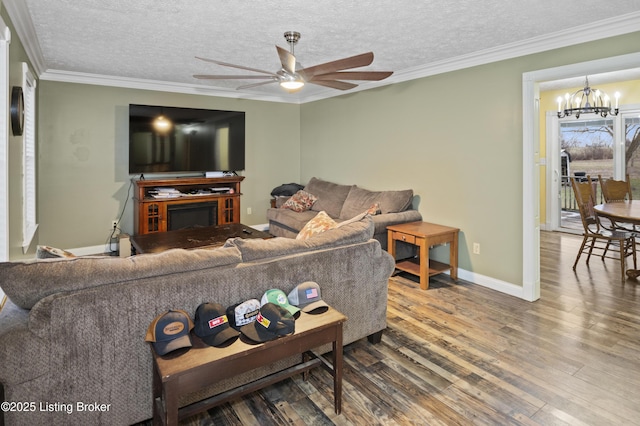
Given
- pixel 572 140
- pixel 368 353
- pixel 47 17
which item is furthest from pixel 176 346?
pixel 572 140

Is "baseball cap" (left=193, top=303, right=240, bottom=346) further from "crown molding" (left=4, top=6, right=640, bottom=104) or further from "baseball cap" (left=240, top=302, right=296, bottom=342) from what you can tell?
"crown molding" (left=4, top=6, right=640, bottom=104)

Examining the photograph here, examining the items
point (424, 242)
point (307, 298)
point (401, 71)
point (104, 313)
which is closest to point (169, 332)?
point (104, 313)

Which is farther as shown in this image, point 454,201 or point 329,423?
point 454,201

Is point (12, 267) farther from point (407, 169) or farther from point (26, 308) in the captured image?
point (407, 169)

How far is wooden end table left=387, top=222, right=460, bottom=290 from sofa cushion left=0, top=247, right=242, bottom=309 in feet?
7.73

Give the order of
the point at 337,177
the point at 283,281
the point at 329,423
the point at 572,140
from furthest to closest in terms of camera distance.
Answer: the point at 572,140 < the point at 337,177 < the point at 283,281 < the point at 329,423

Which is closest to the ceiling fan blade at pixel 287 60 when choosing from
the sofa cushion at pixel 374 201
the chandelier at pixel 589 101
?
the sofa cushion at pixel 374 201

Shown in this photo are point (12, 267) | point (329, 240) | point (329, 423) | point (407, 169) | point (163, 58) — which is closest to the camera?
point (12, 267)

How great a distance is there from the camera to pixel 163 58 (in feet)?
13.1

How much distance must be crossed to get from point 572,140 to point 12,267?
25.7 feet

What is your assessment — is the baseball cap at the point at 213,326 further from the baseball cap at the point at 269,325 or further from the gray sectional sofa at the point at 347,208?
the gray sectional sofa at the point at 347,208

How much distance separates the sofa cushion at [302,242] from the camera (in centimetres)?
206

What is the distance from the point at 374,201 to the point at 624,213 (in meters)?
2.62

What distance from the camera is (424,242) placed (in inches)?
146
